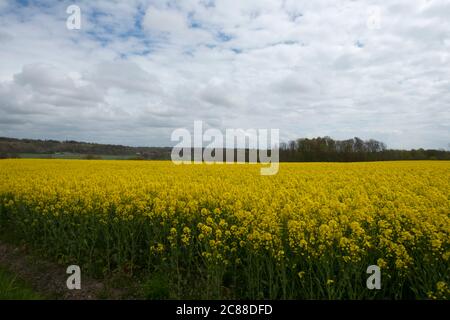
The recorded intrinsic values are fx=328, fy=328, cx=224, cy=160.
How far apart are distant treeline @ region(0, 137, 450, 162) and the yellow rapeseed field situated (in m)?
41.0

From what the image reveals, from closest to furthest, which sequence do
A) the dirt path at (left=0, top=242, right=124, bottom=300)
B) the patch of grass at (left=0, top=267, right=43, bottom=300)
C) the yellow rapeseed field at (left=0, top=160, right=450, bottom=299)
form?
the yellow rapeseed field at (left=0, top=160, right=450, bottom=299)
the patch of grass at (left=0, top=267, right=43, bottom=300)
the dirt path at (left=0, top=242, right=124, bottom=300)

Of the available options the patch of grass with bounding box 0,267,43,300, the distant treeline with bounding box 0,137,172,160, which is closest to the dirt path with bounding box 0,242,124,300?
the patch of grass with bounding box 0,267,43,300

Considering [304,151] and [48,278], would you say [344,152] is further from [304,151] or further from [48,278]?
[48,278]

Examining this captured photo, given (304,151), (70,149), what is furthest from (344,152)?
(70,149)

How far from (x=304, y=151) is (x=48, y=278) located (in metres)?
51.7

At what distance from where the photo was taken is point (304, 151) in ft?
183

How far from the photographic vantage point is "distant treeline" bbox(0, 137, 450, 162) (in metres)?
52.8

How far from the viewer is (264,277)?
19.4ft

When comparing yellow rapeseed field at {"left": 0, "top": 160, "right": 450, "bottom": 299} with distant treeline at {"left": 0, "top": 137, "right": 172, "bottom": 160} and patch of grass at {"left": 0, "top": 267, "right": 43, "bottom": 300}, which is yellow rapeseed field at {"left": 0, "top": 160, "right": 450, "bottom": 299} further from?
distant treeline at {"left": 0, "top": 137, "right": 172, "bottom": 160}

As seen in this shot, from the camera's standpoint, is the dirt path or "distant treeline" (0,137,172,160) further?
"distant treeline" (0,137,172,160)

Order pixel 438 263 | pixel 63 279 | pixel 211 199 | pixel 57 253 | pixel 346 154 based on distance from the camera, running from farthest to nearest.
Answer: pixel 346 154, pixel 211 199, pixel 57 253, pixel 63 279, pixel 438 263

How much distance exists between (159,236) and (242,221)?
6.34ft
